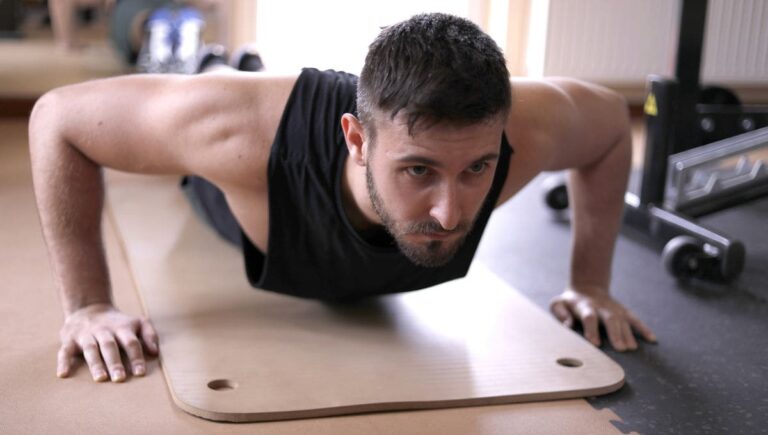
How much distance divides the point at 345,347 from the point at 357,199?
0.29 metres

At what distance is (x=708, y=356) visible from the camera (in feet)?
5.63

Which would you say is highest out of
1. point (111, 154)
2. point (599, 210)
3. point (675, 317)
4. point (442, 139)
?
point (442, 139)

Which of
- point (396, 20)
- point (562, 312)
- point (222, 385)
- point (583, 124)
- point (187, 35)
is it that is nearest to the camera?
point (222, 385)

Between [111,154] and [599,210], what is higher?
[111,154]

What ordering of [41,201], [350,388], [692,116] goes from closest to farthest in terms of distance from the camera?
[350,388] < [41,201] < [692,116]

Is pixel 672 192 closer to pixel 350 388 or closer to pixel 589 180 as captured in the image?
pixel 589 180

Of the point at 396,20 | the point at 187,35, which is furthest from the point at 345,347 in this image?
the point at 396,20

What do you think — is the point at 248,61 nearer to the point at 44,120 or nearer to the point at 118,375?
the point at 44,120

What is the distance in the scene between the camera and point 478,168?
4.28 ft

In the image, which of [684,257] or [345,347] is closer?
[345,347]

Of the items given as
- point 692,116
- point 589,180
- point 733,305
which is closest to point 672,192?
point 692,116

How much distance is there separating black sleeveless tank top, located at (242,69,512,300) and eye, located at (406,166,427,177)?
0.24 meters

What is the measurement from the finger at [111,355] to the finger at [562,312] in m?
0.86

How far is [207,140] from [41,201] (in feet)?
1.07
